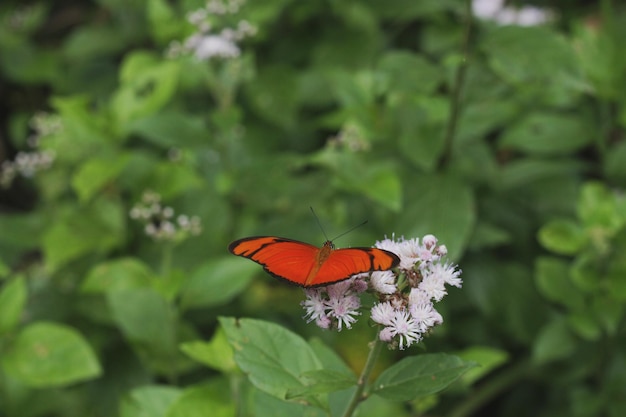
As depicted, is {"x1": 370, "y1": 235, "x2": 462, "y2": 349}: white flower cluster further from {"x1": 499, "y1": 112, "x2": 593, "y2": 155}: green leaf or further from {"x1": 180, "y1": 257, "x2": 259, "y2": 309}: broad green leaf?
{"x1": 499, "y1": 112, "x2": 593, "y2": 155}: green leaf

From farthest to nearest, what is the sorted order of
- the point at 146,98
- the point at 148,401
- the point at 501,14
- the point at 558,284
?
the point at 501,14 → the point at 146,98 → the point at 558,284 → the point at 148,401

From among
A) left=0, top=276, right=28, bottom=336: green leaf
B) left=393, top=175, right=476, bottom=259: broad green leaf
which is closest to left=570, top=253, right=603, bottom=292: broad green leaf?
left=393, top=175, right=476, bottom=259: broad green leaf

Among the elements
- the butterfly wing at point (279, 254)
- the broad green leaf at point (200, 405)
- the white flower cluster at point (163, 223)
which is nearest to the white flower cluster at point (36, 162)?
the white flower cluster at point (163, 223)

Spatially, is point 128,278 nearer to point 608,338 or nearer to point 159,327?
point 159,327

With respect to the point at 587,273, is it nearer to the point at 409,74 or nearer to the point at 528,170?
the point at 528,170

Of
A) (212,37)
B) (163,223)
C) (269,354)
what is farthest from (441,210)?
(269,354)

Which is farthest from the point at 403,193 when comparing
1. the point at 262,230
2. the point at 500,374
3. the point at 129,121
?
the point at 129,121
